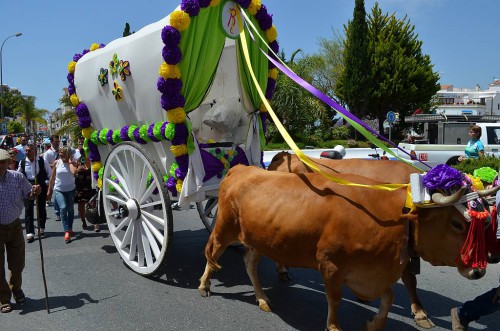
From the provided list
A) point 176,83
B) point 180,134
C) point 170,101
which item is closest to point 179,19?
point 176,83

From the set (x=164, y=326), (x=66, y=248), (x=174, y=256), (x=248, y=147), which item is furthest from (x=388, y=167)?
(x=66, y=248)

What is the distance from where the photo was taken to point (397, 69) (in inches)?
1249

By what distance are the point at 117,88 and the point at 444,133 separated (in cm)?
1185

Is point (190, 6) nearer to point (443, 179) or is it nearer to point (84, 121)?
point (84, 121)

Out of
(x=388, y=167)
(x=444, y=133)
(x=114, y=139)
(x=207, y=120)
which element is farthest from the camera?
(x=444, y=133)

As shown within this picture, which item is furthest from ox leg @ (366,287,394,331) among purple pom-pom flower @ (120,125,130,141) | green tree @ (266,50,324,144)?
green tree @ (266,50,324,144)

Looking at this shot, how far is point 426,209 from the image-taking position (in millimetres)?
3170

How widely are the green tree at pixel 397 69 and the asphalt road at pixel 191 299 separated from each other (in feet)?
91.9

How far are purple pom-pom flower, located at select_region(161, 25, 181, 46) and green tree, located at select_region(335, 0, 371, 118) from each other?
95.1 ft

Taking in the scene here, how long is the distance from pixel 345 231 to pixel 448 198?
78 cm

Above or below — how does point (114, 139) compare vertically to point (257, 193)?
above

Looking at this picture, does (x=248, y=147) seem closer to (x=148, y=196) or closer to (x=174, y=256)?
(x=148, y=196)

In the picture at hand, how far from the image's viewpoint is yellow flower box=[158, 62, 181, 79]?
4793 mm

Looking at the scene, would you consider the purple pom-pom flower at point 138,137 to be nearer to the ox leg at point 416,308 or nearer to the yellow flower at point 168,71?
the yellow flower at point 168,71
